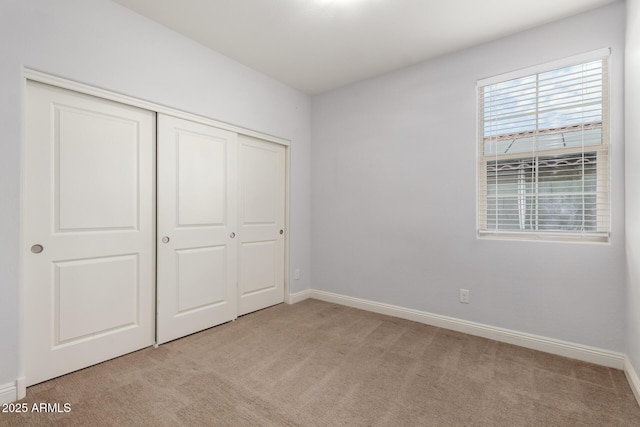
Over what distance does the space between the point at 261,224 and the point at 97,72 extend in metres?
2.02

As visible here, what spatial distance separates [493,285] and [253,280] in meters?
2.46

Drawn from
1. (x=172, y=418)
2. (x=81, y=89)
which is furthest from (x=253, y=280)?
(x=81, y=89)

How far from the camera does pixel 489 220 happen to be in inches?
110

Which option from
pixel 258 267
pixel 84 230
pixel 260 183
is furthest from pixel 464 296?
pixel 84 230

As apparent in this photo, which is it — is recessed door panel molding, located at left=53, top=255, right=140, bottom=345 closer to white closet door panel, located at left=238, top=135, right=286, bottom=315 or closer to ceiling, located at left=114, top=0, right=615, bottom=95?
white closet door panel, located at left=238, top=135, right=286, bottom=315

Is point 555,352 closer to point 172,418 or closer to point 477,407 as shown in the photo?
point 477,407

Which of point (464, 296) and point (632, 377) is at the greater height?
point (464, 296)

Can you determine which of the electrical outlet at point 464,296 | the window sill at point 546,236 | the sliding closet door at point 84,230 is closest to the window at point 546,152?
the window sill at point 546,236

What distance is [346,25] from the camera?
256cm

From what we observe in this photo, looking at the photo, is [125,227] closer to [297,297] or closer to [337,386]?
[337,386]

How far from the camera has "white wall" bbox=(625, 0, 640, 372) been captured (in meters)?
1.86

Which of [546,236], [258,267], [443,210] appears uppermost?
[443,210]

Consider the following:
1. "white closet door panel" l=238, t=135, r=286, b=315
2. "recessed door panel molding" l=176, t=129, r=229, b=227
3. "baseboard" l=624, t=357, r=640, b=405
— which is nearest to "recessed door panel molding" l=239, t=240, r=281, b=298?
"white closet door panel" l=238, t=135, r=286, b=315

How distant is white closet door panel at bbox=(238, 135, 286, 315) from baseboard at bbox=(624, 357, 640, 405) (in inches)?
123
